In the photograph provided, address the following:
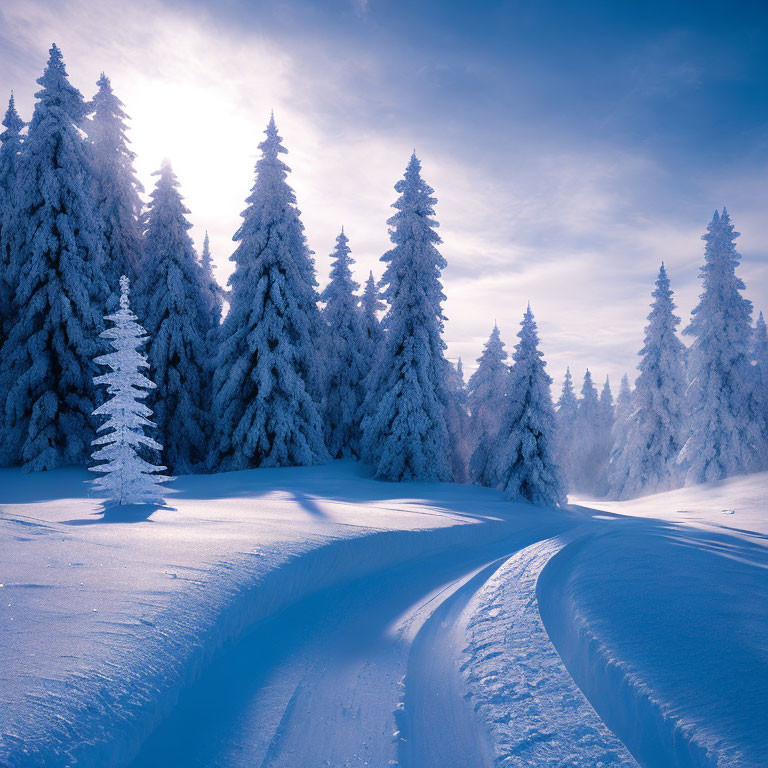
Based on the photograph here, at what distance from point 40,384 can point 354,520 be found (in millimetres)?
14909

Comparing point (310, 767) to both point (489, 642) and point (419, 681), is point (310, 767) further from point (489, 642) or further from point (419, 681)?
point (489, 642)

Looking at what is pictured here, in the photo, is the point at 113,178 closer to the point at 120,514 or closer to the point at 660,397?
the point at 120,514

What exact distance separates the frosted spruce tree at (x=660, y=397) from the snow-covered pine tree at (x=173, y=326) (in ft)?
96.0

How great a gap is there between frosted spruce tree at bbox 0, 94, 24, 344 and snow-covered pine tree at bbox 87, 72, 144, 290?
3326 millimetres

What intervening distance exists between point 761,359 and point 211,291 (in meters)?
46.1

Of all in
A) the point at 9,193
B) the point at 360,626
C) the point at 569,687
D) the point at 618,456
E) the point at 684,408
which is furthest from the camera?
the point at 618,456

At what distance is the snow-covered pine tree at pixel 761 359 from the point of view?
27.7 m

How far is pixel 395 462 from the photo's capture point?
21297mm

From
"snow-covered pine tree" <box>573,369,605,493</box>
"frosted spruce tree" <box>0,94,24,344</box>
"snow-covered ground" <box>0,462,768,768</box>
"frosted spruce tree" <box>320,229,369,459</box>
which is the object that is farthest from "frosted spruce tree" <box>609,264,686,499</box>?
"frosted spruce tree" <box>0,94,24,344</box>

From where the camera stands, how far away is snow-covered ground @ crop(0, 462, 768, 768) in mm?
3322

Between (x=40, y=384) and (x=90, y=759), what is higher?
(x=40, y=384)

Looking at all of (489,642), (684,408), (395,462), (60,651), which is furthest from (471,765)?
(684,408)

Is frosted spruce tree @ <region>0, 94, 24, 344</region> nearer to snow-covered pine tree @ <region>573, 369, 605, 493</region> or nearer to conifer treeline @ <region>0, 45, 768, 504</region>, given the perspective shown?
conifer treeline @ <region>0, 45, 768, 504</region>

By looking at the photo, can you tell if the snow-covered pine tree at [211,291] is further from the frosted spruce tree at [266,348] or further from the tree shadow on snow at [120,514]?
the tree shadow on snow at [120,514]
